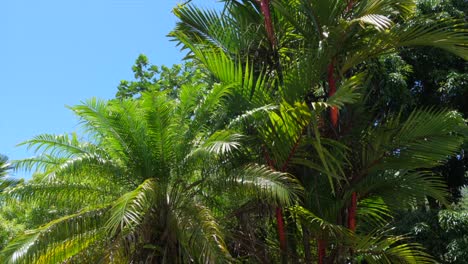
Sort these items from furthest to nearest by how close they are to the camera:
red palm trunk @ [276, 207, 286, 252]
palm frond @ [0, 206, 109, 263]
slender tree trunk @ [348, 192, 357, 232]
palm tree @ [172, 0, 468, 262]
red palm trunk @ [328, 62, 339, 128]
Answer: red palm trunk @ [328, 62, 339, 128] → slender tree trunk @ [348, 192, 357, 232] → red palm trunk @ [276, 207, 286, 252] → palm tree @ [172, 0, 468, 262] → palm frond @ [0, 206, 109, 263]

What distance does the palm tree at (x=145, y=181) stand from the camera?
6277 mm

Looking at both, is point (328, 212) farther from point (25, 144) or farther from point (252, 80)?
point (25, 144)

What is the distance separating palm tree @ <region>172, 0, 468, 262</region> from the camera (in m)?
7.14

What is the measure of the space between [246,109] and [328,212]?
5.38ft

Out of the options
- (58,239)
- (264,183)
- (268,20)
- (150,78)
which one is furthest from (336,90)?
(150,78)

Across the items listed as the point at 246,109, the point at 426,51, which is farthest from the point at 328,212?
the point at 426,51

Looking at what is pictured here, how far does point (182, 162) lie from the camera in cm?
695

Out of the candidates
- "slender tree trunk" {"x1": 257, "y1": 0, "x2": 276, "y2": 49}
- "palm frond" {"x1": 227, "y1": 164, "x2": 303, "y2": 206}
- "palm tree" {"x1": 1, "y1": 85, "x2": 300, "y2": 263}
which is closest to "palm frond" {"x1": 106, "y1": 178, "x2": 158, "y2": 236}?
"palm tree" {"x1": 1, "y1": 85, "x2": 300, "y2": 263}

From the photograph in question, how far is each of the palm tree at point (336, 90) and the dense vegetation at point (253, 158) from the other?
20 millimetres

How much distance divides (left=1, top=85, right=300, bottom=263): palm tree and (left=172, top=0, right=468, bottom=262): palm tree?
0.51 metres

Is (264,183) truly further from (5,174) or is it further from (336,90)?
(5,174)

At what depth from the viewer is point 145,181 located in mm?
6262

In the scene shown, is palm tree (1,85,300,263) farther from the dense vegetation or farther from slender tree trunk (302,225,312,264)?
slender tree trunk (302,225,312,264)

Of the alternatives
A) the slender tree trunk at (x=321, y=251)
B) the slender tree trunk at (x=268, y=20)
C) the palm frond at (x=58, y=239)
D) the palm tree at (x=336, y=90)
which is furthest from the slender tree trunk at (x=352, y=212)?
the palm frond at (x=58, y=239)
